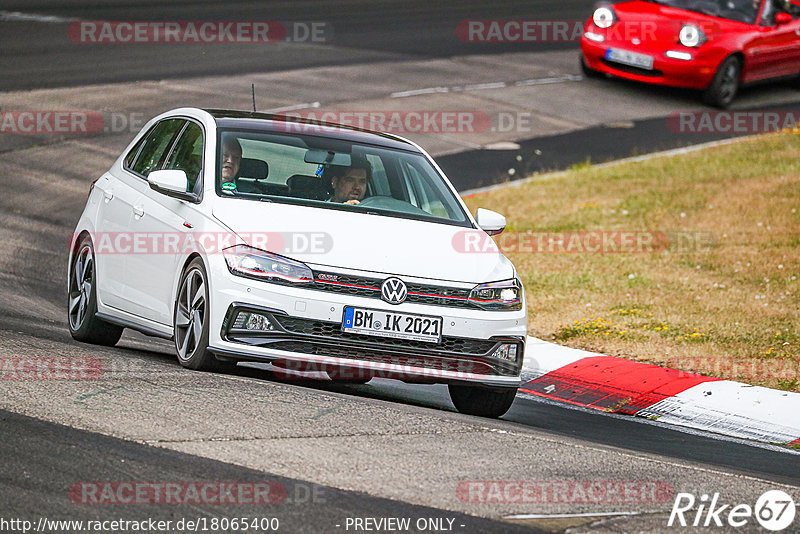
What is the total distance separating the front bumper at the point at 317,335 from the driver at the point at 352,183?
1.17 metres

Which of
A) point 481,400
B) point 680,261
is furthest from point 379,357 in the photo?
point 680,261

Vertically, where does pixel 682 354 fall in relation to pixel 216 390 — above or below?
below

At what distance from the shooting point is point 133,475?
210 inches

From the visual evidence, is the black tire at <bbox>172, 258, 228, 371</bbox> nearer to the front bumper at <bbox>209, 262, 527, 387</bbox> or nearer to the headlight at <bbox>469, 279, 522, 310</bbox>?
the front bumper at <bbox>209, 262, 527, 387</bbox>

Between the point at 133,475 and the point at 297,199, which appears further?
the point at 297,199

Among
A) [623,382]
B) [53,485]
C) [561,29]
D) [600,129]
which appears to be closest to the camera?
[53,485]

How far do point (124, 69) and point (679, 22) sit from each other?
905 centimetres

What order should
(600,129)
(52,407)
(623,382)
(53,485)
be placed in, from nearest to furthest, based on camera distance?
(53,485) < (52,407) < (623,382) < (600,129)

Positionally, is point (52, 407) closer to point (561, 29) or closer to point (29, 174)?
point (29, 174)

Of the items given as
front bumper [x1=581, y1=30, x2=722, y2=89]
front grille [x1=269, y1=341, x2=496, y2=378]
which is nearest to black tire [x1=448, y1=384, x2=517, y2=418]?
front grille [x1=269, y1=341, x2=496, y2=378]

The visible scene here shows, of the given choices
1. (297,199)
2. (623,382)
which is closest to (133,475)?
(297,199)

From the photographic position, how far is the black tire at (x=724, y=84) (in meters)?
20.8

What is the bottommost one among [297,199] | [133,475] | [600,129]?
[600,129]

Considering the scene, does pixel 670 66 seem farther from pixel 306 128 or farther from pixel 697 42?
pixel 306 128
